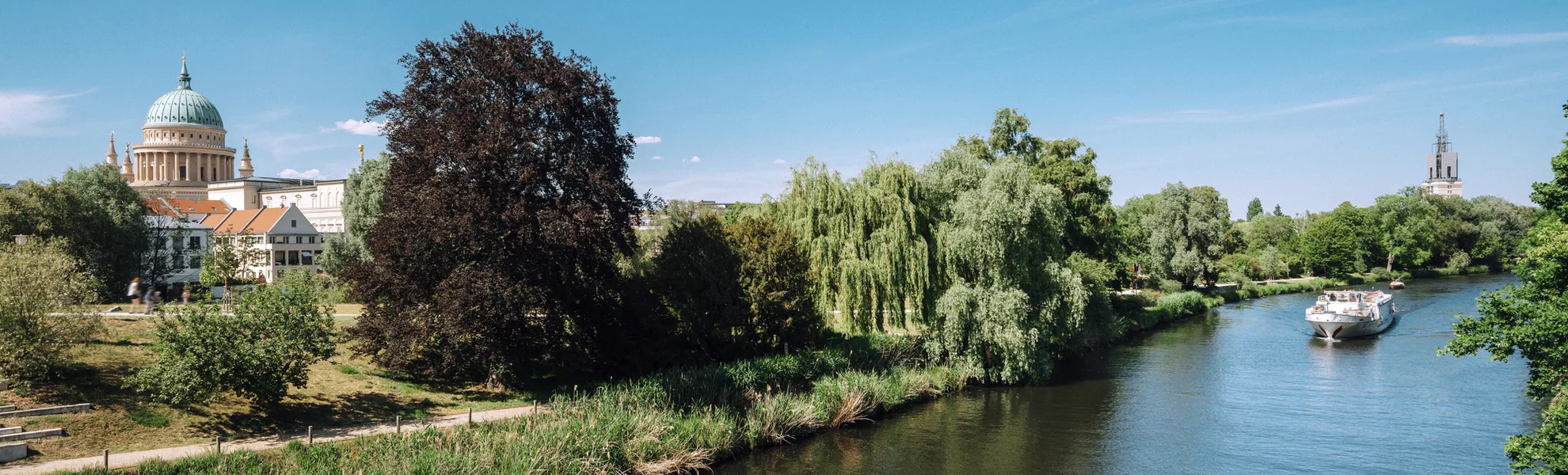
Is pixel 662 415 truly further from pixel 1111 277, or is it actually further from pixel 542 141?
pixel 1111 277

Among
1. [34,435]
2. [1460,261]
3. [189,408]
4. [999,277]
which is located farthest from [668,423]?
[1460,261]

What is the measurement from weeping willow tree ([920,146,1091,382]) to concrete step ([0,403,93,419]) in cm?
2269

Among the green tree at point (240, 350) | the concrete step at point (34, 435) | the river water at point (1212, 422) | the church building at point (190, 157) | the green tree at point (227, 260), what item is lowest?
the river water at point (1212, 422)

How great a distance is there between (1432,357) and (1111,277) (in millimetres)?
12967

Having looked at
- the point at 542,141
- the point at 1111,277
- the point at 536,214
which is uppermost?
the point at 542,141

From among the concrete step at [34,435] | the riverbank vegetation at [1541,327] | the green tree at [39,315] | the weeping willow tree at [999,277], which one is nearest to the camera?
the riverbank vegetation at [1541,327]

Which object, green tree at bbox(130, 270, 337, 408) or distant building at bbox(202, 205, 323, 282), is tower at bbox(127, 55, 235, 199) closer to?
distant building at bbox(202, 205, 323, 282)

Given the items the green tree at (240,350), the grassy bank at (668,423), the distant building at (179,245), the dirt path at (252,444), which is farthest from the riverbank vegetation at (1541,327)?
the distant building at (179,245)

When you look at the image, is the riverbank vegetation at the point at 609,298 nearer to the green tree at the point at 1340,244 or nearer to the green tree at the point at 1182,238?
the green tree at the point at 1182,238

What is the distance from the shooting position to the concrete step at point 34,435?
17078 millimetres

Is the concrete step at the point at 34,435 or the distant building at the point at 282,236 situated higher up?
the distant building at the point at 282,236

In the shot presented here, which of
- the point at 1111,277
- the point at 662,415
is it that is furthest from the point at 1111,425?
the point at 1111,277

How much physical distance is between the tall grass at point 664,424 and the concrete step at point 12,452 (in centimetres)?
215

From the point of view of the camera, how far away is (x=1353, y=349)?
1624 inches
